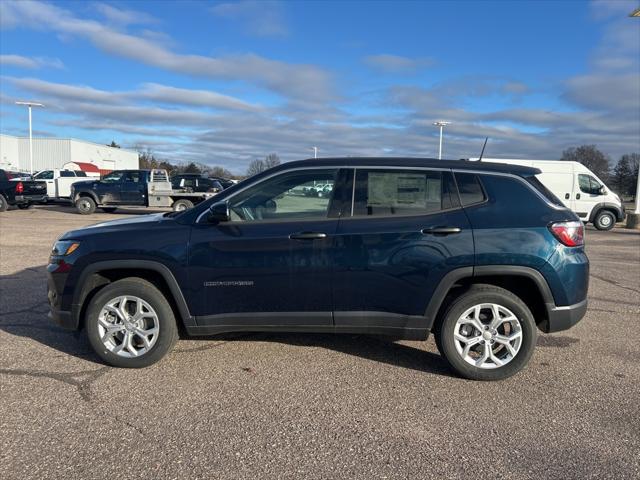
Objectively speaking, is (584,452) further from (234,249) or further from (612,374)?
(234,249)

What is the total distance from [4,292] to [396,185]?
5.79 m

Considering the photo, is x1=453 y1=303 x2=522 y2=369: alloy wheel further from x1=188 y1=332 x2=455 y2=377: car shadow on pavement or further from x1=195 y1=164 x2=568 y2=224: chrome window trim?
x1=195 y1=164 x2=568 y2=224: chrome window trim

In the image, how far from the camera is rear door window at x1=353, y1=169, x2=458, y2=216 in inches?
163

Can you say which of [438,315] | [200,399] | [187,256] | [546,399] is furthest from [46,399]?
[546,399]

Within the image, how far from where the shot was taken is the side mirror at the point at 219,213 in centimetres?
412

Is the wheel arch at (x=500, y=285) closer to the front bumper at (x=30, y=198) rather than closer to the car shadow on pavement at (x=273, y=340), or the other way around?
the car shadow on pavement at (x=273, y=340)

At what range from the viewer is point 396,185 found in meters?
4.22

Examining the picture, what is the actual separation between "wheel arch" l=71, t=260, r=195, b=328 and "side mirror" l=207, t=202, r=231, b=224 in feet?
1.87

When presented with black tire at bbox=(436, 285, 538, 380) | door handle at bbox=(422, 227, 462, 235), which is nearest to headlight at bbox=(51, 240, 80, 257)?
door handle at bbox=(422, 227, 462, 235)

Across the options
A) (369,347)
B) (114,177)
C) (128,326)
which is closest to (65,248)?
(128,326)

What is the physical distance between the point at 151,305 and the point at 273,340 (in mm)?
1341

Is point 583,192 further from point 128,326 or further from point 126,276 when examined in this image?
point 128,326

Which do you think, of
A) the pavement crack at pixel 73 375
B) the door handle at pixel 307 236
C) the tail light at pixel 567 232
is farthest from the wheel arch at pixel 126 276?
the tail light at pixel 567 232

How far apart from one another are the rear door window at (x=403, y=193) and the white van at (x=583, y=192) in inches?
668
